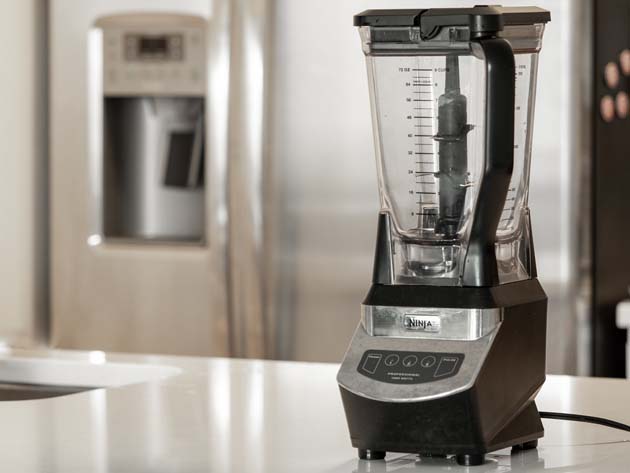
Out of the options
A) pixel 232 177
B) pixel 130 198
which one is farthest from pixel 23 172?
pixel 232 177

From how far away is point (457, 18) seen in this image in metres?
1.03

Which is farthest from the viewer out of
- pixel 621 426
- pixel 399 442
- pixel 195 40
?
pixel 195 40

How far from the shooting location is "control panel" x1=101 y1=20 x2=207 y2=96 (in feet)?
8.57

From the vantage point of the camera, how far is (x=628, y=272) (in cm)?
248

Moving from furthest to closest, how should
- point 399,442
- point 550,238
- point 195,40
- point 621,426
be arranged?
point 195,40, point 550,238, point 621,426, point 399,442

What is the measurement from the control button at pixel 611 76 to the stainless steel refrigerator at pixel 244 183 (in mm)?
59

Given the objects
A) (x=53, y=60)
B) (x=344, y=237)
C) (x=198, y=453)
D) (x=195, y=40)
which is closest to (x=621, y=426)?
(x=198, y=453)

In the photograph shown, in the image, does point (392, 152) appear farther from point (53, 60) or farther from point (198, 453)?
point (53, 60)

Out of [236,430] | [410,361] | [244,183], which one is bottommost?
[236,430]

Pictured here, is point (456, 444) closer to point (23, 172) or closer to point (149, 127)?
point (149, 127)

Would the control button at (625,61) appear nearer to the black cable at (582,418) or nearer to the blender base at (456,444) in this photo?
the black cable at (582,418)

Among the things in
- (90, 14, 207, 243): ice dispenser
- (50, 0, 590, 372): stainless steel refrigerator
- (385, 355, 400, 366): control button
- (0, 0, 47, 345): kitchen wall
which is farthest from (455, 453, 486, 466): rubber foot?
(0, 0, 47, 345): kitchen wall

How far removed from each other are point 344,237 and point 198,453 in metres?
1.44

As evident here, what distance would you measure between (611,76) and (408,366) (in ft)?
4.92
